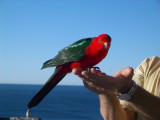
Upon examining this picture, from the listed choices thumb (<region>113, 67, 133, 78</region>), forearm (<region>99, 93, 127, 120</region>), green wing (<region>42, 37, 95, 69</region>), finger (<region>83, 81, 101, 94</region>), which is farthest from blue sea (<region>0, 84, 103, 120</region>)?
thumb (<region>113, 67, 133, 78</region>)

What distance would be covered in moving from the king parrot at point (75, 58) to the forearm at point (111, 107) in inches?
11.4

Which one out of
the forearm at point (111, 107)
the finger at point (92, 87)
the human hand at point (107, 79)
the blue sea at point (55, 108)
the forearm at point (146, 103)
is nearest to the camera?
the human hand at point (107, 79)

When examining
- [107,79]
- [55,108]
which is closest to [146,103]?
[107,79]

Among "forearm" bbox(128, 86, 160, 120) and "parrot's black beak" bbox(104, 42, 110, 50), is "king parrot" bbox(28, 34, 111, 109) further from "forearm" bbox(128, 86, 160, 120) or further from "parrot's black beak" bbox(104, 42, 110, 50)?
"forearm" bbox(128, 86, 160, 120)

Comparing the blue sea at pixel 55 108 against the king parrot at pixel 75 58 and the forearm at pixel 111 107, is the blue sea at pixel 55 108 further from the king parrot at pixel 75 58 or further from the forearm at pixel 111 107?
the king parrot at pixel 75 58

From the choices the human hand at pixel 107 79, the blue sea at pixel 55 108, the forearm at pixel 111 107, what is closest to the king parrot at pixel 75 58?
the human hand at pixel 107 79

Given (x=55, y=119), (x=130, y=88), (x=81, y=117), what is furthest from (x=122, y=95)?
→ (x=81, y=117)

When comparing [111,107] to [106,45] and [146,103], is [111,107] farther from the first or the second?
[106,45]

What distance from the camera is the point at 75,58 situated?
1.64 metres

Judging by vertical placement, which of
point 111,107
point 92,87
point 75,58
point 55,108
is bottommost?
point 55,108

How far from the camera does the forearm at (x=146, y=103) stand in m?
1.58

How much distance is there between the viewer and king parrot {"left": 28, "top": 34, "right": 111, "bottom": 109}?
154cm

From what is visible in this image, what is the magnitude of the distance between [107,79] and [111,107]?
1.64ft

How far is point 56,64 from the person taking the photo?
5.53 ft
